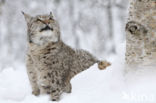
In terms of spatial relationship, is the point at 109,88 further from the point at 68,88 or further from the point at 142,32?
the point at 68,88

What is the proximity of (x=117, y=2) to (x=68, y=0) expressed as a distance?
1229 millimetres

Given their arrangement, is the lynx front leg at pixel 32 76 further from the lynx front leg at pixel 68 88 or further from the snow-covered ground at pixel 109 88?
the lynx front leg at pixel 68 88

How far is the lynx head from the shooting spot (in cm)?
650

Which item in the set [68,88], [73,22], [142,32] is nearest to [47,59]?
[68,88]

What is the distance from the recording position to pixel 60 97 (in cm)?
640

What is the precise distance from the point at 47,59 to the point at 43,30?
40cm

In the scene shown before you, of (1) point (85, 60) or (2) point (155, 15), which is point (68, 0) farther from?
(2) point (155, 15)

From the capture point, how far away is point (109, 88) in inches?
217

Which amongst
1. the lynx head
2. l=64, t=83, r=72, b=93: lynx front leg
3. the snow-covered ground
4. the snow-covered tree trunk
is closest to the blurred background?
the snow-covered ground

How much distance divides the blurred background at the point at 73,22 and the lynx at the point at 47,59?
15.9 feet

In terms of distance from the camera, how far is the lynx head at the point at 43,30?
6.50 meters

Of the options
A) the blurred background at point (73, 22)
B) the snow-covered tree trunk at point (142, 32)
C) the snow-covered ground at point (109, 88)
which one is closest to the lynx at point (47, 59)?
the snow-covered ground at point (109, 88)

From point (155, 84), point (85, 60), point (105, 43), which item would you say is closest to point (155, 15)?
point (155, 84)

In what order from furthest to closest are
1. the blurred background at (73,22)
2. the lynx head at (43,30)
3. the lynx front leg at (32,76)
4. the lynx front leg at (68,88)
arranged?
the blurred background at (73,22) → the lynx front leg at (32,76) → the lynx head at (43,30) → the lynx front leg at (68,88)
